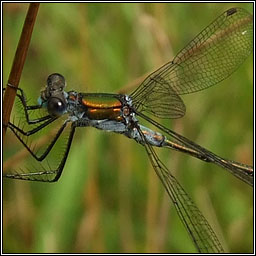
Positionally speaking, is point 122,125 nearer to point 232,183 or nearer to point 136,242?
point 136,242

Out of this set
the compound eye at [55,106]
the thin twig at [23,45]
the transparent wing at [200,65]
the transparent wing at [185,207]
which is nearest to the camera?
the thin twig at [23,45]

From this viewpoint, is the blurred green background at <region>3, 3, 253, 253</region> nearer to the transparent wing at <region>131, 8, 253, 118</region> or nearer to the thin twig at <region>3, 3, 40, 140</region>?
the transparent wing at <region>131, 8, 253, 118</region>

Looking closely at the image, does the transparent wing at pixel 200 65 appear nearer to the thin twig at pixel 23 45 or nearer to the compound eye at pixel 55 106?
the compound eye at pixel 55 106

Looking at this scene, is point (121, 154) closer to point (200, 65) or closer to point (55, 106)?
point (200, 65)

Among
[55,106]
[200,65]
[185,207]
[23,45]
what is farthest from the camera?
[200,65]

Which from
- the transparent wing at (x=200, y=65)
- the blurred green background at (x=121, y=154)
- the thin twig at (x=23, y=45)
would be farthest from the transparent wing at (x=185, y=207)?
the thin twig at (x=23, y=45)

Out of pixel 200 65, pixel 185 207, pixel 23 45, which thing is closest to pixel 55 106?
pixel 23 45
